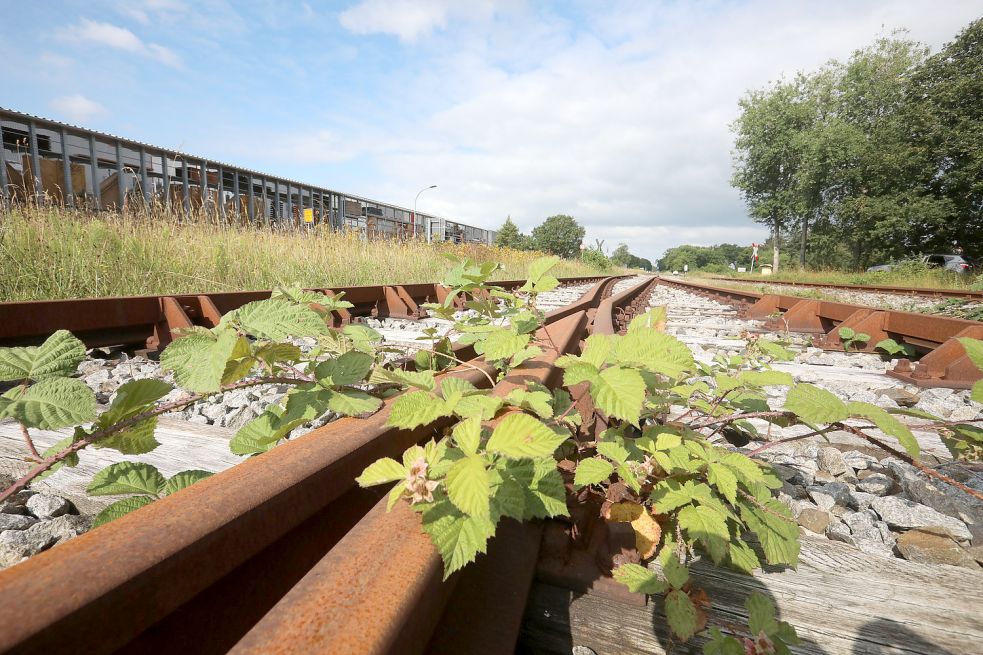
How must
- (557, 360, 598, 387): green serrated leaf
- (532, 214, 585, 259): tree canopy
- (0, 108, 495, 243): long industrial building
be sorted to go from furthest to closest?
(532, 214, 585, 259): tree canopy → (0, 108, 495, 243): long industrial building → (557, 360, 598, 387): green serrated leaf

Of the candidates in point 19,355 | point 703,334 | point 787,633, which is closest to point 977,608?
point 787,633

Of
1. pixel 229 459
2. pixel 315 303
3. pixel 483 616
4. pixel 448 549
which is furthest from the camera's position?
pixel 315 303

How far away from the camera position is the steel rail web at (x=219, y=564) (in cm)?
39

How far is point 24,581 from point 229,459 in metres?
0.96

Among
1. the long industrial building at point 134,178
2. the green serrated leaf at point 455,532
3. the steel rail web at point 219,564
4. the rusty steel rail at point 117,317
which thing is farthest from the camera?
the long industrial building at point 134,178

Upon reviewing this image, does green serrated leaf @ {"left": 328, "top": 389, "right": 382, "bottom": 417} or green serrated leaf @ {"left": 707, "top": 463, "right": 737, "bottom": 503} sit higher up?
green serrated leaf @ {"left": 328, "top": 389, "right": 382, "bottom": 417}

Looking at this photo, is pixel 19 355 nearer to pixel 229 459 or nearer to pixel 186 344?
pixel 186 344

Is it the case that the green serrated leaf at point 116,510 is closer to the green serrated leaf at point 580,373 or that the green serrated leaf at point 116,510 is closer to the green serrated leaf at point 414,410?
the green serrated leaf at point 414,410

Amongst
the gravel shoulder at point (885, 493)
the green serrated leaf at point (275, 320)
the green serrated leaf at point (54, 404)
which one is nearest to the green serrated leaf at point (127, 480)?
the green serrated leaf at point (54, 404)

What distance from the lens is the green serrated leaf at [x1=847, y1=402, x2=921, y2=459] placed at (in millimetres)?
884

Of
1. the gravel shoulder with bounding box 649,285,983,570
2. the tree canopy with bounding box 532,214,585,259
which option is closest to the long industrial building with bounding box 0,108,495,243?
the gravel shoulder with bounding box 649,285,983,570

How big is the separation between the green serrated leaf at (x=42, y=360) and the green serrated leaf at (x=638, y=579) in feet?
3.50

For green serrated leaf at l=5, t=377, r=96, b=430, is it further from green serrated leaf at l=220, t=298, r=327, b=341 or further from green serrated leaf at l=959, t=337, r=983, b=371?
green serrated leaf at l=959, t=337, r=983, b=371

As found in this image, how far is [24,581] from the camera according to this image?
0.40 m
